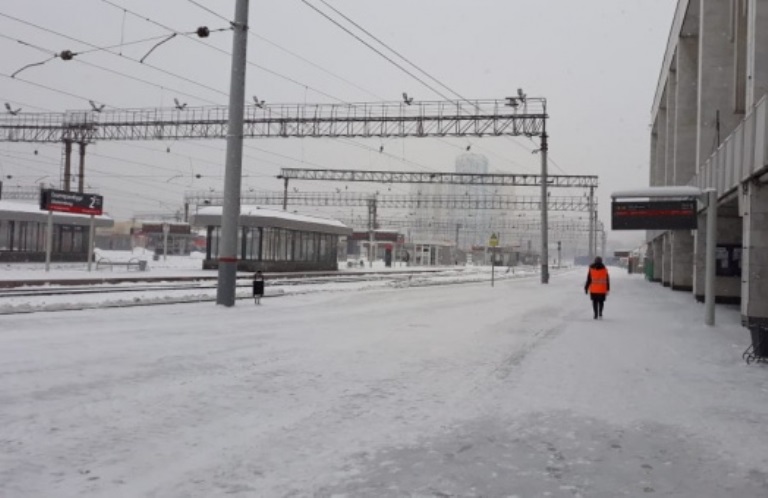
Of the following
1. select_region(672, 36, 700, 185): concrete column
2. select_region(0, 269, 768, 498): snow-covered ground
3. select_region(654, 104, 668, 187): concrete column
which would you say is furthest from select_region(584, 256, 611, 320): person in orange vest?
select_region(654, 104, 668, 187): concrete column

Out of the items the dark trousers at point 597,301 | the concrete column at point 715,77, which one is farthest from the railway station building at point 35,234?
the concrete column at point 715,77

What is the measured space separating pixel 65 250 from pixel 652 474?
4201cm

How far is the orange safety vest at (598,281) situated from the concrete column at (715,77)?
8502 mm

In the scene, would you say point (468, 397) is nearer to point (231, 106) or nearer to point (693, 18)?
point (231, 106)

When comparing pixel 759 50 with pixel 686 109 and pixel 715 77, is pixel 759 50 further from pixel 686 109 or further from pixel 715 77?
pixel 686 109

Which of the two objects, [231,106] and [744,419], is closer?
[744,419]

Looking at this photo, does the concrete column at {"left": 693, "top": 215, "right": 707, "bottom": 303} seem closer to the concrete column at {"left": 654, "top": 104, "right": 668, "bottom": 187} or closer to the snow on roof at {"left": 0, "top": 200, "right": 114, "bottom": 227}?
the concrete column at {"left": 654, "top": 104, "right": 668, "bottom": 187}

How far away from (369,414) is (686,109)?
3016 centimetres

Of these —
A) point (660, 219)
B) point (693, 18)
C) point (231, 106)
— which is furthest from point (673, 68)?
point (231, 106)

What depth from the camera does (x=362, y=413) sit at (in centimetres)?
583

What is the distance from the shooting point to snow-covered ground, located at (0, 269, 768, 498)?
4117mm

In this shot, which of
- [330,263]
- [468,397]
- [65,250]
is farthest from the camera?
[330,263]

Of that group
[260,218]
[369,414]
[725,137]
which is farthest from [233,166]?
[260,218]

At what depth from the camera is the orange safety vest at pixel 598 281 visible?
52.8ft
